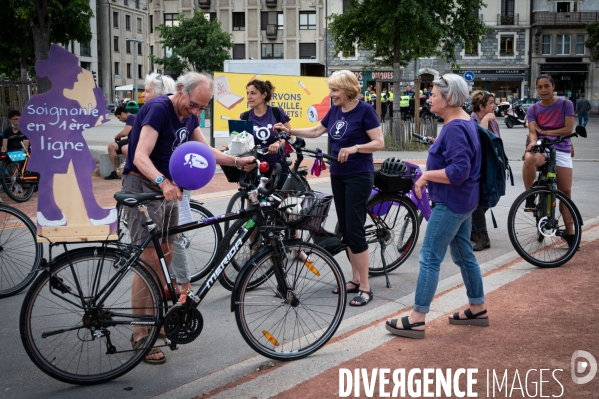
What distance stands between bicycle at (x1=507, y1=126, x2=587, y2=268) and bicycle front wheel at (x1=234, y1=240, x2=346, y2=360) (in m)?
2.97

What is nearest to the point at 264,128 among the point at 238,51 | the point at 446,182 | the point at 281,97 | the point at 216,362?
the point at 446,182

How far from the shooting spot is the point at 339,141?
5.97 m

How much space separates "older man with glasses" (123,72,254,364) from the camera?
14.6 feet

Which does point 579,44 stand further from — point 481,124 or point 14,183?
point 481,124

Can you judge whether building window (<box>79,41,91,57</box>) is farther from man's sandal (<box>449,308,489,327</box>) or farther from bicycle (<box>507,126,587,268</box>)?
man's sandal (<box>449,308,489,327</box>)

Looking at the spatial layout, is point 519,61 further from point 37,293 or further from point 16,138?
point 37,293

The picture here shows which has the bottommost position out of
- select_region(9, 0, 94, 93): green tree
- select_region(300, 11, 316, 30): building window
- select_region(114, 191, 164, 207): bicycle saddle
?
select_region(114, 191, 164, 207): bicycle saddle

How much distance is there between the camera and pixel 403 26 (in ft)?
96.9

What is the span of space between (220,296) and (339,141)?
166cm

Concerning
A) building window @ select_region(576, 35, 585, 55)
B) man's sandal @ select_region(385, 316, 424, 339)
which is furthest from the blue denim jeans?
building window @ select_region(576, 35, 585, 55)

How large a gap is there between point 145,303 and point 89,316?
325 millimetres

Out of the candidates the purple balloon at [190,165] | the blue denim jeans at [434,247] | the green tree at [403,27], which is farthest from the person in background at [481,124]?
the green tree at [403,27]

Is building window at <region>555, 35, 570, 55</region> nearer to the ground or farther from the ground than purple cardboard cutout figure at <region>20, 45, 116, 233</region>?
farther from the ground

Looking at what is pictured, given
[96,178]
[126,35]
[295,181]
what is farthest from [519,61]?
[295,181]
